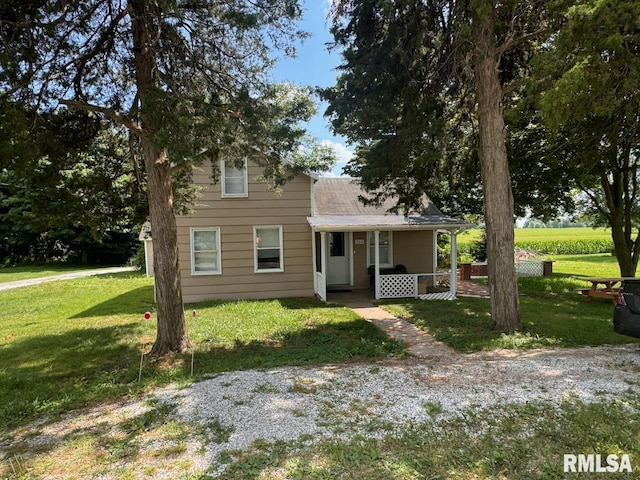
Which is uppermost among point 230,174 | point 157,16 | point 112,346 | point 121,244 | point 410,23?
point 410,23

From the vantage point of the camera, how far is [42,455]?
129 inches

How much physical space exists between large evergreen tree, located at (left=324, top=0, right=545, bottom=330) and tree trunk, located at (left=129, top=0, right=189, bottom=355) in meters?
3.56

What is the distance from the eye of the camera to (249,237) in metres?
12.2

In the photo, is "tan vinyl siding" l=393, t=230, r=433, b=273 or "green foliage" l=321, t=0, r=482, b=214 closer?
"green foliage" l=321, t=0, r=482, b=214

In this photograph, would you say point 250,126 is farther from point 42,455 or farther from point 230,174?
point 230,174

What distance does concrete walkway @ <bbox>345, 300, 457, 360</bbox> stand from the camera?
625 centimetres

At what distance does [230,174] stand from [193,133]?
6.44m

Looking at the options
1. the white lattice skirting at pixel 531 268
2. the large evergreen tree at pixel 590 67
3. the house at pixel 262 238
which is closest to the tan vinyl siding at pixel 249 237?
the house at pixel 262 238

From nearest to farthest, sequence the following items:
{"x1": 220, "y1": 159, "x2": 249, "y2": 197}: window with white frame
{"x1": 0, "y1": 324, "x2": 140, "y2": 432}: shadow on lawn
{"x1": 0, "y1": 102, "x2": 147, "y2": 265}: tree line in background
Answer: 1. {"x1": 0, "y1": 324, "x2": 140, "y2": 432}: shadow on lawn
2. {"x1": 0, "y1": 102, "x2": 147, "y2": 265}: tree line in background
3. {"x1": 220, "y1": 159, "x2": 249, "y2": 197}: window with white frame

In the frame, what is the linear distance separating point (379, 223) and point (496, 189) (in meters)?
4.56

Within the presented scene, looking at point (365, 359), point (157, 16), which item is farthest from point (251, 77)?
point (365, 359)

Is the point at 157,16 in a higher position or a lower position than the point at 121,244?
higher

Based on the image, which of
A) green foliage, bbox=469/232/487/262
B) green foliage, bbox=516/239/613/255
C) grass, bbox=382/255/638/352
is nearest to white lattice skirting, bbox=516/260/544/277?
grass, bbox=382/255/638/352

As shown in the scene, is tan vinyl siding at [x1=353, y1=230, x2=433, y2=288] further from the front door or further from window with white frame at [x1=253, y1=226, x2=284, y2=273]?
window with white frame at [x1=253, y1=226, x2=284, y2=273]
